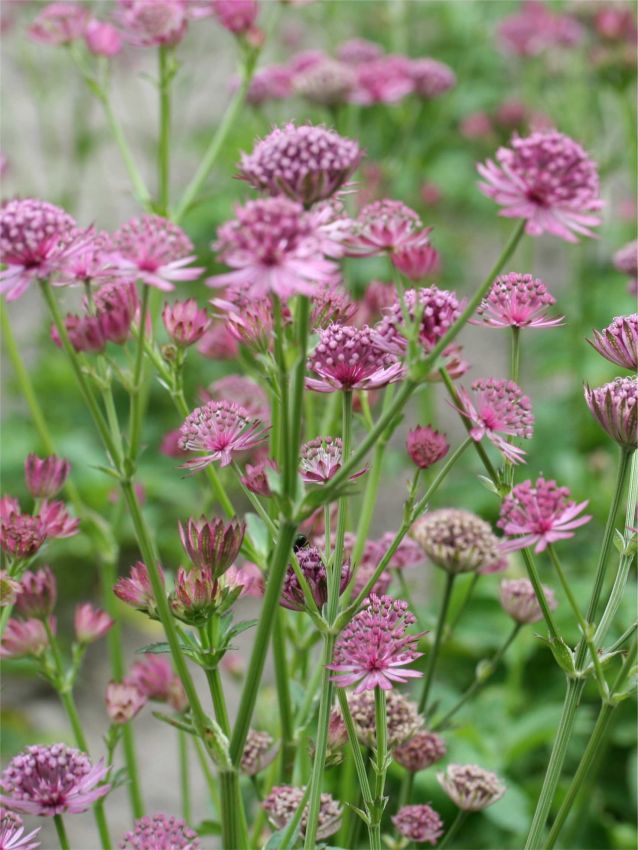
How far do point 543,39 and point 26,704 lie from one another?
6.04ft

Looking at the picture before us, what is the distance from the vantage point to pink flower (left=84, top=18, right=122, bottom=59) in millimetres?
1324

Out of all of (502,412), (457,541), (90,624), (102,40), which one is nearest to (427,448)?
(502,412)

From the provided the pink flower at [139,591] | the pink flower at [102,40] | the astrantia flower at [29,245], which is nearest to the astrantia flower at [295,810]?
the pink flower at [139,591]

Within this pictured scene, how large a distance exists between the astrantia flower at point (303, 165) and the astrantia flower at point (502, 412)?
16 centimetres

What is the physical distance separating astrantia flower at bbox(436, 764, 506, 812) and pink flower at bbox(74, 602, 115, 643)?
0.32m

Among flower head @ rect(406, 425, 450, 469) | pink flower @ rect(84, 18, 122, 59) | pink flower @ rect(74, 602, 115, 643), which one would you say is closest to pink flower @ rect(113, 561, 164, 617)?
flower head @ rect(406, 425, 450, 469)

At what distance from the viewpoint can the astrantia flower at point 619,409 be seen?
0.64 meters

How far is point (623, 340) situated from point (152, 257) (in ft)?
1.00

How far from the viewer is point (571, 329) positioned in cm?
231

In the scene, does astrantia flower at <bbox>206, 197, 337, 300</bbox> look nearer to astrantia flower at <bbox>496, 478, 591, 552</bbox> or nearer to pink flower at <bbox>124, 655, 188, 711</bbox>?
astrantia flower at <bbox>496, 478, 591, 552</bbox>

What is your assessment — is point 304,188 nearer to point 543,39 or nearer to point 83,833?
point 83,833

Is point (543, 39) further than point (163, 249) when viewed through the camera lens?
Yes

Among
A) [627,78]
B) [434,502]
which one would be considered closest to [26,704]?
[434,502]

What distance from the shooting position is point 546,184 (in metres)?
0.50
